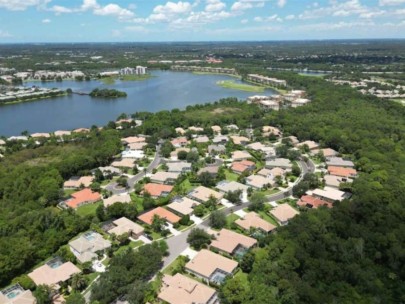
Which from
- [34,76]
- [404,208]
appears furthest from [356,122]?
[34,76]

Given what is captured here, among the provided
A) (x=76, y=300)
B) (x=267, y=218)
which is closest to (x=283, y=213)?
(x=267, y=218)

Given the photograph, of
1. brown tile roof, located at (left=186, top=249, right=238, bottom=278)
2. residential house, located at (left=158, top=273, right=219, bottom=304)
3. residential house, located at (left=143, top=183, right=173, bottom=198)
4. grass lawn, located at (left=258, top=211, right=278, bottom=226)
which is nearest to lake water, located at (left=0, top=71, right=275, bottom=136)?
residential house, located at (left=143, top=183, right=173, bottom=198)

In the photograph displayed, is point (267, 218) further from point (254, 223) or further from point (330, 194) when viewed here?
point (330, 194)

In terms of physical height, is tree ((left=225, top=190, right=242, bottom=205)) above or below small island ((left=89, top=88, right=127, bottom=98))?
below

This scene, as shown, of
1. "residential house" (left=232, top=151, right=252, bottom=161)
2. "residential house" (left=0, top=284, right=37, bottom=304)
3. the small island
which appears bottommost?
"residential house" (left=0, top=284, right=37, bottom=304)

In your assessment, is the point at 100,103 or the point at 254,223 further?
the point at 100,103

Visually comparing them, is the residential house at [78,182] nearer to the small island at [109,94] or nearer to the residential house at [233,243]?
the residential house at [233,243]

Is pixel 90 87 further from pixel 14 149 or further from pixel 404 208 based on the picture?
pixel 404 208

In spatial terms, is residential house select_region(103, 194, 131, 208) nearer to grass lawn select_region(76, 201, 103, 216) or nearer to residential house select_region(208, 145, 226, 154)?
grass lawn select_region(76, 201, 103, 216)
